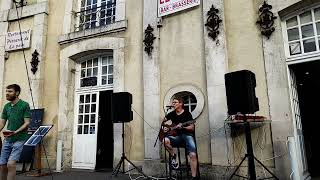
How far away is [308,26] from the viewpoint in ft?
18.5

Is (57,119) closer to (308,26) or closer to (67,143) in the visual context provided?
(67,143)

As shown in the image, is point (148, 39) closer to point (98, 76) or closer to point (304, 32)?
point (98, 76)

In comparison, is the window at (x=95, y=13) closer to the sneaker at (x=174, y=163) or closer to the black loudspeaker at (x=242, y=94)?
the sneaker at (x=174, y=163)

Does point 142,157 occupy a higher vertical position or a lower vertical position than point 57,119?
lower

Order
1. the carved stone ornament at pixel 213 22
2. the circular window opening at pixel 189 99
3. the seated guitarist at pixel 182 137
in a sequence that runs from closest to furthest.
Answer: the seated guitarist at pixel 182 137 → the carved stone ornament at pixel 213 22 → the circular window opening at pixel 189 99

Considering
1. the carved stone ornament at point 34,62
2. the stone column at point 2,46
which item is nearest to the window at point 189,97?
the carved stone ornament at point 34,62

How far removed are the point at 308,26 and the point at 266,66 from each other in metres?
1.07

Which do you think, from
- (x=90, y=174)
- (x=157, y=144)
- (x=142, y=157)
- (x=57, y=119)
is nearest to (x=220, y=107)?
(x=157, y=144)

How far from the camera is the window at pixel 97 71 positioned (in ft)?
25.9

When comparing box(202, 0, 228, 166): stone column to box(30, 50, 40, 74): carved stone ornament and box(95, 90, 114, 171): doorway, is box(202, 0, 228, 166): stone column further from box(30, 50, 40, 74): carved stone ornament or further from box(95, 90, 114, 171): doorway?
box(30, 50, 40, 74): carved stone ornament

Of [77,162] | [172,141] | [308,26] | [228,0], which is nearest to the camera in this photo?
[172,141]

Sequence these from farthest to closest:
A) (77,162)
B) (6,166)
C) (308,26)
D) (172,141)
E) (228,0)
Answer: (77,162) → (228,0) → (308,26) → (172,141) → (6,166)

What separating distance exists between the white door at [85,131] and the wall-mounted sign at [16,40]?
222 centimetres

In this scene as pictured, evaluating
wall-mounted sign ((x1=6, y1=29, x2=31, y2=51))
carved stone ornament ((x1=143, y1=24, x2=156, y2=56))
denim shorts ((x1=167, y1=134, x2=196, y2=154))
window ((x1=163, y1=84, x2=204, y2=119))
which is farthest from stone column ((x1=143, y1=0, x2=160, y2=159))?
wall-mounted sign ((x1=6, y1=29, x2=31, y2=51))
